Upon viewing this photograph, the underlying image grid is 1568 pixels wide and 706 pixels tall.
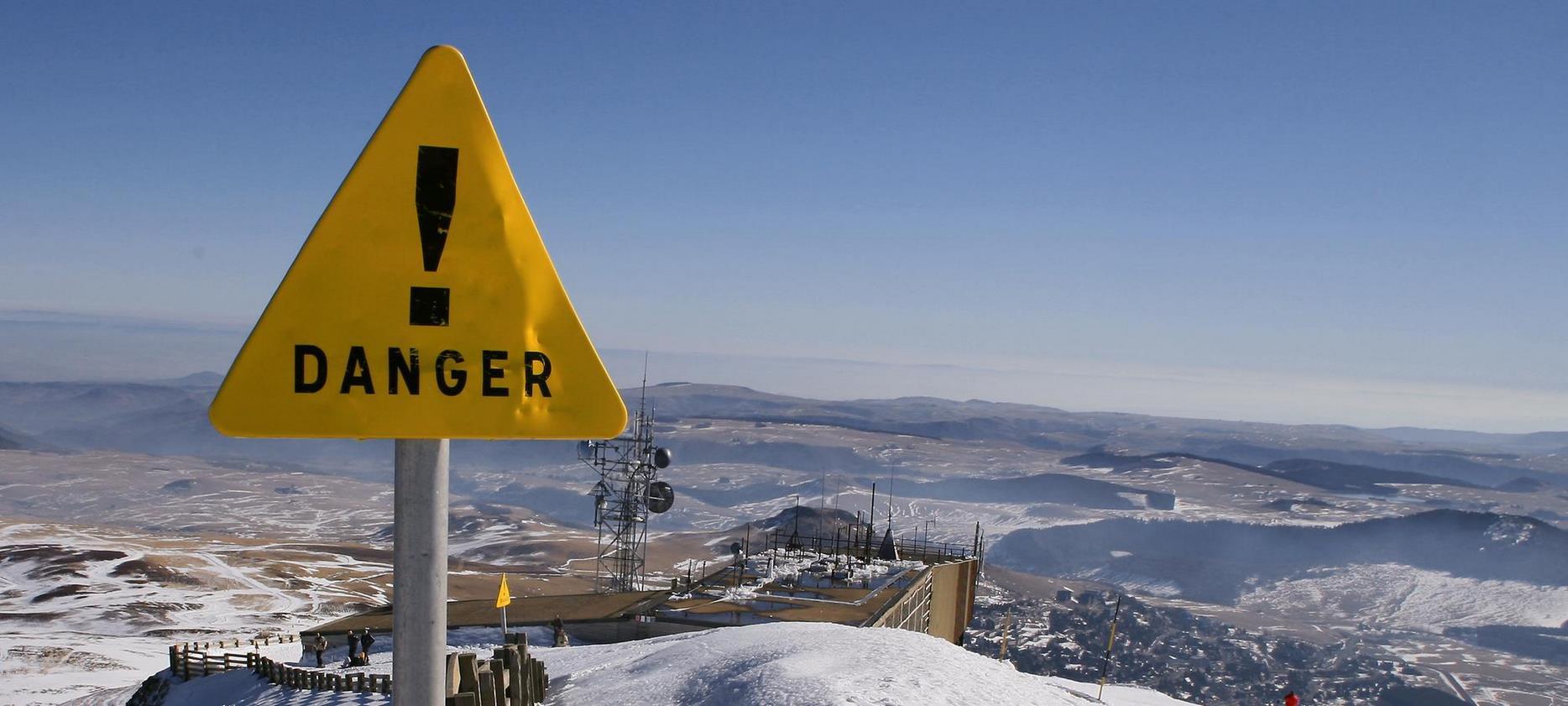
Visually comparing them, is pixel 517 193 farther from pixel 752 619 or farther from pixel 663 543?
pixel 663 543

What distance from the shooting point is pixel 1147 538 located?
192250 mm

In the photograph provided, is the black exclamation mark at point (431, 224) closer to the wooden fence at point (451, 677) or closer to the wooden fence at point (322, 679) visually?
the wooden fence at point (451, 677)

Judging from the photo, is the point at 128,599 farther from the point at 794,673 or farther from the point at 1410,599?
the point at 1410,599

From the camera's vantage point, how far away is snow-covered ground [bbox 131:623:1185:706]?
35.2 ft

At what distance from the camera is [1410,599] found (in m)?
148

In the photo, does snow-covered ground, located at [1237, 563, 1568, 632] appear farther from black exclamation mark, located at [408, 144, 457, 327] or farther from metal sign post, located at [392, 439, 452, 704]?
black exclamation mark, located at [408, 144, 457, 327]

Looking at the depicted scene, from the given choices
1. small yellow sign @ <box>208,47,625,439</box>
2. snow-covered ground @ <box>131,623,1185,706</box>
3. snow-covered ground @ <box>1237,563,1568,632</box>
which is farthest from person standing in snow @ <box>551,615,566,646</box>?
snow-covered ground @ <box>1237,563,1568,632</box>

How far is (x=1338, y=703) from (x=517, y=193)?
10013 centimetres

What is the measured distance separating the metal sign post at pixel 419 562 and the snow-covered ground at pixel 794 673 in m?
7.69

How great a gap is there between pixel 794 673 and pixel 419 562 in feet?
29.5

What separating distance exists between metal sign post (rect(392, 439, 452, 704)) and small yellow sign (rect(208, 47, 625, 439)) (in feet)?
0.29

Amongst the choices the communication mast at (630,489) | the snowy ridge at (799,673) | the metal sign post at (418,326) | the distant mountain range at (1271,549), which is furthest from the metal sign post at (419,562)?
the distant mountain range at (1271,549)

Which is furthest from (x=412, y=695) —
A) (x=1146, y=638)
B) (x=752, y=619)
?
(x=1146, y=638)

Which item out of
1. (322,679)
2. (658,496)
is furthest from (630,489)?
(322,679)
